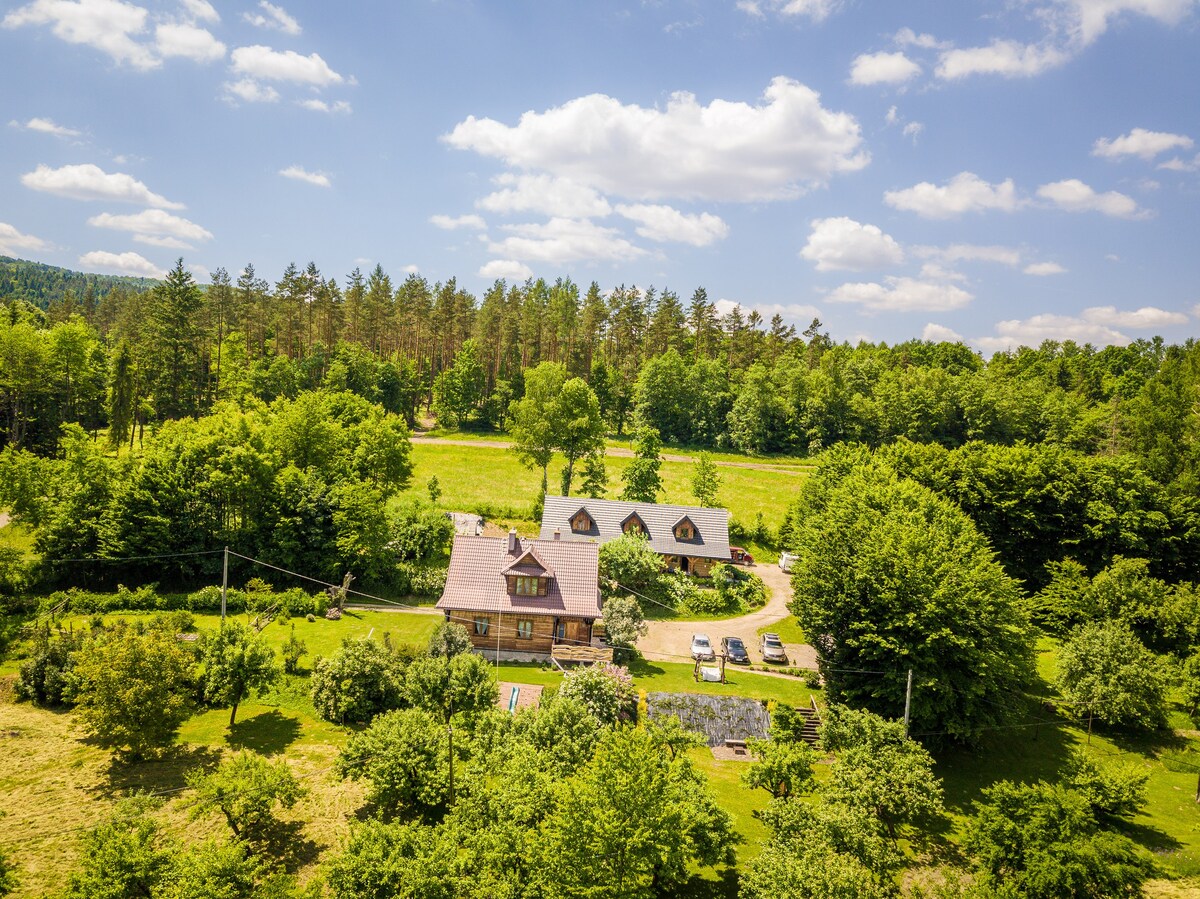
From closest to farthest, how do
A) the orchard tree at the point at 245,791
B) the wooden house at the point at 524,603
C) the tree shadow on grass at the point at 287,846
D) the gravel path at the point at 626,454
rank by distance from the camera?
the orchard tree at the point at 245,791 < the tree shadow on grass at the point at 287,846 < the wooden house at the point at 524,603 < the gravel path at the point at 626,454

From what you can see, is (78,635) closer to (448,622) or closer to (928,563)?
(448,622)

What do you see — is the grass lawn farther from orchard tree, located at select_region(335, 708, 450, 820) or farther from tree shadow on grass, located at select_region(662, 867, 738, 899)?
tree shadow on grass, located at select_region(662, 867, 738, 899)

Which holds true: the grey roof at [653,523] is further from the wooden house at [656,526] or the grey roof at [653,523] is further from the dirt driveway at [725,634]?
the dirt driveway at [725,634]

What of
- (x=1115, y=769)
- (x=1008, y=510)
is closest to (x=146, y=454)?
(x=1115, y=769)

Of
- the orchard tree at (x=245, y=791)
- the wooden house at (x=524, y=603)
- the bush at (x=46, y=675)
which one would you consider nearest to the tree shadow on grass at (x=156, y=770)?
the orchard tree at (x=245, y=791)

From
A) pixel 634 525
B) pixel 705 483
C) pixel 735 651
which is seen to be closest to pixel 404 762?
pixel 735 651

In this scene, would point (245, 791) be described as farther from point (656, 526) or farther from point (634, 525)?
point (656, 526)

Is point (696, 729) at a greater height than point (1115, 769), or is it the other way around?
point (1115, 769)
